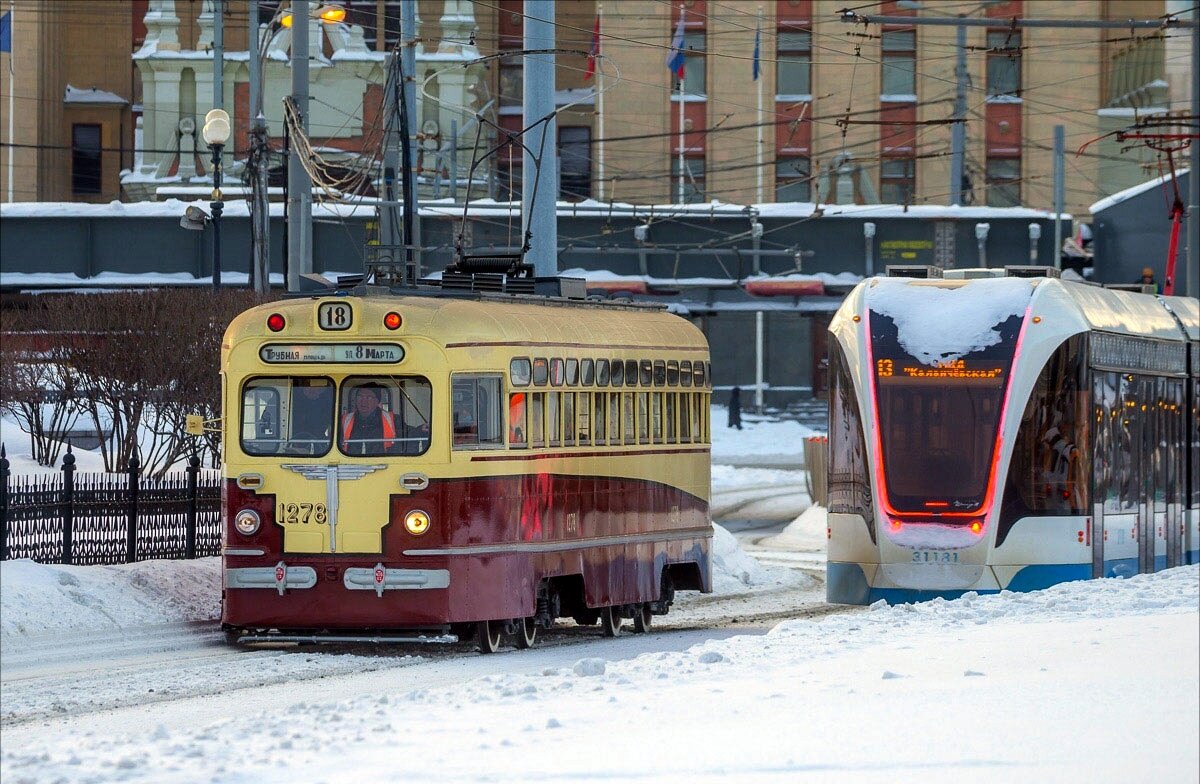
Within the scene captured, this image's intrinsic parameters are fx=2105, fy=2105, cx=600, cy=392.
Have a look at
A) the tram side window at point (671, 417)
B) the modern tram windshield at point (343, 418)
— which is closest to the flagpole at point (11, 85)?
the tram side window at point (671, 417)

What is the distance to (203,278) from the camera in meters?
48.6

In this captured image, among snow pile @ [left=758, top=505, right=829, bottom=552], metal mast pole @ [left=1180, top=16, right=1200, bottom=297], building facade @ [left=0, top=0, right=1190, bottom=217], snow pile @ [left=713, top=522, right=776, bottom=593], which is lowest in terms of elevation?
Answer: snow pile @ [left=758, top=505, right=829, bottom=552]

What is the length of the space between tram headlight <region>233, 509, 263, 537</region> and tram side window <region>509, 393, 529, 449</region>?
1980 mm

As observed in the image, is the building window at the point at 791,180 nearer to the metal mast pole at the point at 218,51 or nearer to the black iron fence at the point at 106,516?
the metal mast pole at the point at 218,51

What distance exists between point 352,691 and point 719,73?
5130 cm

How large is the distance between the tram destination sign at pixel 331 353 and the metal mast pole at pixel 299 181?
Answer: 9.90 metres

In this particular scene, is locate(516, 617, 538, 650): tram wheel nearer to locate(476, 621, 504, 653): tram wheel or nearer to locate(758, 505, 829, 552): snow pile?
locate(476, 621, 504, 653): tram wheel

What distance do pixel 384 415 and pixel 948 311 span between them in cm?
582

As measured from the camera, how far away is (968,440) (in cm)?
1841

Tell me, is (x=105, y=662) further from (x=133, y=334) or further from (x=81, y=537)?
(x=133, y=334)

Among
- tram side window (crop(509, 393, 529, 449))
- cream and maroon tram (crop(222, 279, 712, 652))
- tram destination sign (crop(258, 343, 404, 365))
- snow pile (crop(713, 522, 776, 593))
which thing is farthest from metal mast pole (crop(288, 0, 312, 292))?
tram side window (crop(509, 393, 529, 449))

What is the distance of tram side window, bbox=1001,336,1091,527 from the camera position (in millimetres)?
18359

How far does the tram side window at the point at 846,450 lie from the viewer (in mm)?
18594

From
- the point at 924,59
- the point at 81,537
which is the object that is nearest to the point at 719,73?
the point at 924,59
